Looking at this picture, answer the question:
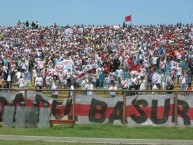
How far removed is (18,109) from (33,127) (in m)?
0.92

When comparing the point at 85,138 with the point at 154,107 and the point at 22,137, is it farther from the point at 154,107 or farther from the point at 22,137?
the point at 154,107

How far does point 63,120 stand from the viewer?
19.4 meters

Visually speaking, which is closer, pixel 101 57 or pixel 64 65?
pixel 64 65

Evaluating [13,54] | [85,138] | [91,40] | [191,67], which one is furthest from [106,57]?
[85,138]

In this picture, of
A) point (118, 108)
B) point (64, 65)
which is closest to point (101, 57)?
point (64, 65)

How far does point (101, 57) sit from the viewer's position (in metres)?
37.7

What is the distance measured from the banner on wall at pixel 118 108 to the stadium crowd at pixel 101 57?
77 centimetres

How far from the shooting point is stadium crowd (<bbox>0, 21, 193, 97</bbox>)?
2994 cm

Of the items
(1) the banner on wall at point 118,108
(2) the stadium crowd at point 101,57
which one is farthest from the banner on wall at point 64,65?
(1) the banner on wall at point 118,108

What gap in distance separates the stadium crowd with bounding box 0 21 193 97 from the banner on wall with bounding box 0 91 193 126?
77 centimetres

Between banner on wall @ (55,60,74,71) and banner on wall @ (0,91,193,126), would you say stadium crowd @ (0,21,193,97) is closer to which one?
banner on wall @ (55,60,74,71)

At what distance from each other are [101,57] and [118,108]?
58.0 feet

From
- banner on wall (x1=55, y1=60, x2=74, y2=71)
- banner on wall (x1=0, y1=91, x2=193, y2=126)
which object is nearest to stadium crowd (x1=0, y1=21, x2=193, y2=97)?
banner on wall (x1=55, y1=60, x2=74, y2=71)

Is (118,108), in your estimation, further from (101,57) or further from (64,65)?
(101,57)
